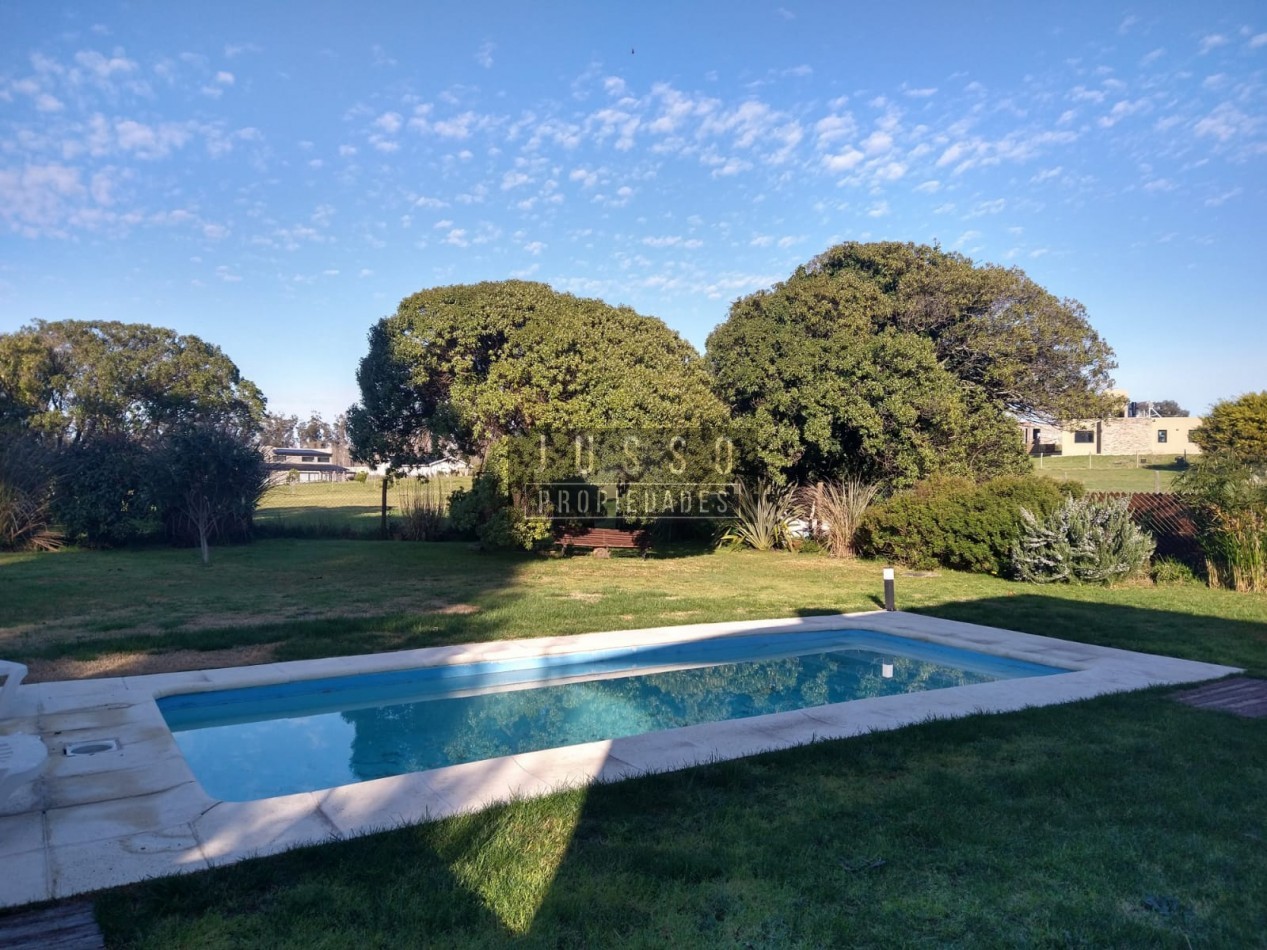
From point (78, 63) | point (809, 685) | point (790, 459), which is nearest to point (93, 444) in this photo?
point (78, 63)

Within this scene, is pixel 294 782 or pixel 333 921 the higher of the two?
pixel 333 921

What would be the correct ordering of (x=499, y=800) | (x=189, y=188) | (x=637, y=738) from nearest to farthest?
1. (x=499, y=800)
2. (x=637, y=738)
3. (x=189, y=188)

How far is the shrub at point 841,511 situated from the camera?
17891 millimetres

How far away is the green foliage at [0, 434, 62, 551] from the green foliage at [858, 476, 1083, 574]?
16.9 meters

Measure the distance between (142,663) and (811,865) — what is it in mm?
6687

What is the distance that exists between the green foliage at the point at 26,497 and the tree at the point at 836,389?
Result: 14.5 metres

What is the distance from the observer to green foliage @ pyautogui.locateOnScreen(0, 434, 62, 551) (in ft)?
55.0

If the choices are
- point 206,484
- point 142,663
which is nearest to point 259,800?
point 142,663

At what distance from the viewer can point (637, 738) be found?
5.59m

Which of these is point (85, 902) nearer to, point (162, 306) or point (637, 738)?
point (637, 738)

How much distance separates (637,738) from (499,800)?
1.40m

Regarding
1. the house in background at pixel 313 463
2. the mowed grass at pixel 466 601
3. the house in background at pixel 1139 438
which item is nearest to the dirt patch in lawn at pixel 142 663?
the mowed grass at pixel 466 601

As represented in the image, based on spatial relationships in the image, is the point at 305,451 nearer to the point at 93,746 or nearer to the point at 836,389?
the point at 836,389

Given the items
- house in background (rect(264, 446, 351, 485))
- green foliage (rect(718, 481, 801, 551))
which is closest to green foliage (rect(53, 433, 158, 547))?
green foliage (rect(718, 481, 801, 551))
